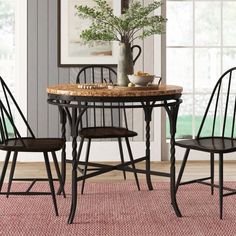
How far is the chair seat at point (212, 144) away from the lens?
380 centimetres

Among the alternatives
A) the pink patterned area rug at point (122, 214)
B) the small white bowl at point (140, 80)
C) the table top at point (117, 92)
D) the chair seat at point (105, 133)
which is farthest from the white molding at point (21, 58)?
the small white bowl at point (140, 80)

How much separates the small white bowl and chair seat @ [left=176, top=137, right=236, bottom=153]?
0.47 metres

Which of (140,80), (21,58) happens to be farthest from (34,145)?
(21,58)

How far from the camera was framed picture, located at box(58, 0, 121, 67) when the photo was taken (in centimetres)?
580

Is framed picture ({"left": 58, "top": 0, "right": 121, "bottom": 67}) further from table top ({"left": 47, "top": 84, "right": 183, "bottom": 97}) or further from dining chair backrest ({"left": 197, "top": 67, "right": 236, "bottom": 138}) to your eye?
table top ({"left": 47, "top": 84, "right": 183, "bottom": 97})

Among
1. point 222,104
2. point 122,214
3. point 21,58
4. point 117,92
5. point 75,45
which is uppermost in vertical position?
point 75,45

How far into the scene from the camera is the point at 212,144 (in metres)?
4.00

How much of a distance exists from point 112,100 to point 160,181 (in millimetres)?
1492

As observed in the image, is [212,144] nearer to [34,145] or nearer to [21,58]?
[34,145]

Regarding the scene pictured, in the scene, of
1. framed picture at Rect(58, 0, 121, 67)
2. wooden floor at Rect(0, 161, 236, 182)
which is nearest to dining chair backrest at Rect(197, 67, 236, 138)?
wooden floor at Rect(0, 161, 236, 182)

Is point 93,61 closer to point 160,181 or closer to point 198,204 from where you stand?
point 160,181

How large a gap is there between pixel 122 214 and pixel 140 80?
872 millimetres

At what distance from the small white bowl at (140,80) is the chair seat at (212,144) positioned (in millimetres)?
469

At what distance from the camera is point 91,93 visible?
→ 3693 mm
